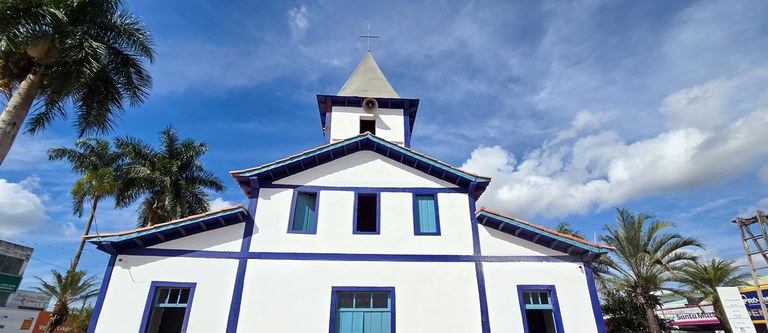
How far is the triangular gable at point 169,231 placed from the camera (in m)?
11.4

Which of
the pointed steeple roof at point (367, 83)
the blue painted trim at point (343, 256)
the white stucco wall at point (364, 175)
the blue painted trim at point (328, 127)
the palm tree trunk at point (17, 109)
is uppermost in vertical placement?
the pointed steeple roof at point (367, 83)

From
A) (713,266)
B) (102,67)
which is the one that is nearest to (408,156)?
(102,67)

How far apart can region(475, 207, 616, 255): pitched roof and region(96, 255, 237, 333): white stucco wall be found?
886 cm

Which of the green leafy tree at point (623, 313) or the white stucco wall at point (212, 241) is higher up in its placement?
the white stucco wall at point (212, 241)

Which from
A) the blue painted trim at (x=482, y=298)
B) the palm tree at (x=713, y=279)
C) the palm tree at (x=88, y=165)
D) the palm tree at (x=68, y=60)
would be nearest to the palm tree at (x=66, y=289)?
the palm tree at (x=88, y=165)

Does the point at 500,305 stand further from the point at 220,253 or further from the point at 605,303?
the point at 605,303

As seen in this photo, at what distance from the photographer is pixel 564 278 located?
1217 cm

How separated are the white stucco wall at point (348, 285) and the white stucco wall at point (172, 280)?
0.67m

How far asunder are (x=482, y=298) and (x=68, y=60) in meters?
16.9

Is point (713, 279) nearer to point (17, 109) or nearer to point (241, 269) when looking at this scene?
point (241, 269)

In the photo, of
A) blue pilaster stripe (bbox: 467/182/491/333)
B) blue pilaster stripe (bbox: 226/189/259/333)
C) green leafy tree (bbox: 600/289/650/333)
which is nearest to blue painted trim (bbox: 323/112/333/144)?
blue pilaster stripe (bbox: 226/189/259/333)

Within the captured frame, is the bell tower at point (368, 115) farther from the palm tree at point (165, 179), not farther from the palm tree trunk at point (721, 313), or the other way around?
the palm tree trunk at point (721, 313)

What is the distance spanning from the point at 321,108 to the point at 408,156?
7.37 meters

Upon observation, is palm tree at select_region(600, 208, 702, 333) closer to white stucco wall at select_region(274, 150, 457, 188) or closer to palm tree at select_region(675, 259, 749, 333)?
palm tree at select_region(675, 259, 749, 333)
